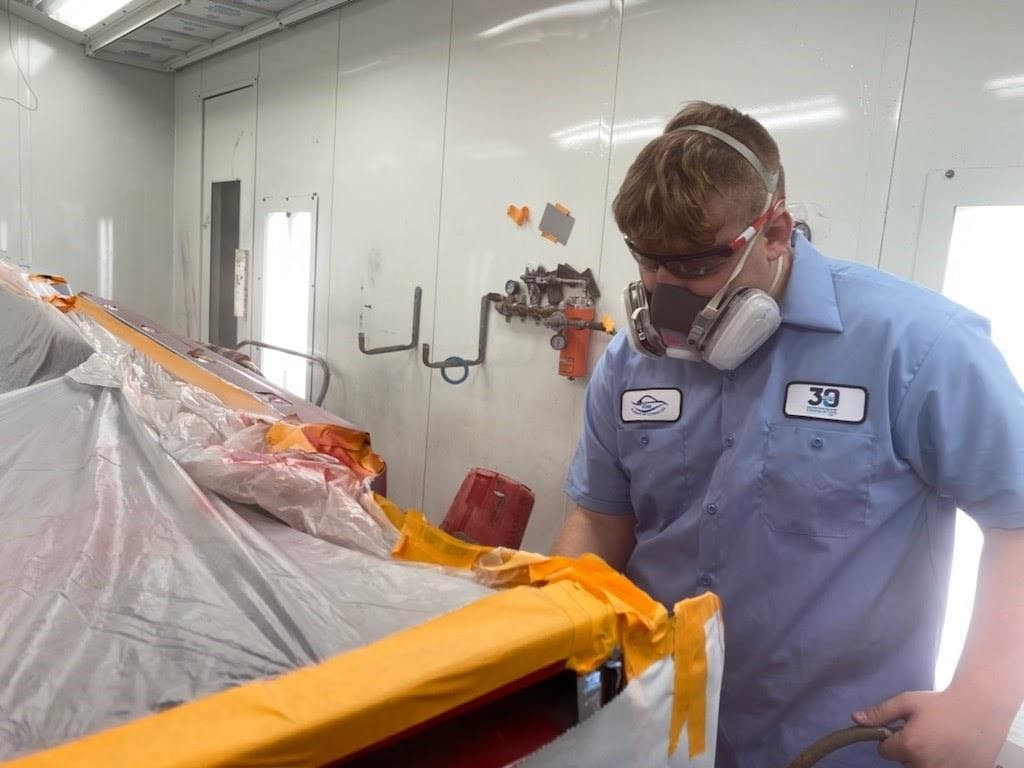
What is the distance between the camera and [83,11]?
3740mm

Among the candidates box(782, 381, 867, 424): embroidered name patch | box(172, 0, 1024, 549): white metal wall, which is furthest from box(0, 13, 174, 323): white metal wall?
box(782, 381, 867, 424): embroidered name patch

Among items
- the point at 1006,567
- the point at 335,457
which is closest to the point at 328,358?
the point at 335,457

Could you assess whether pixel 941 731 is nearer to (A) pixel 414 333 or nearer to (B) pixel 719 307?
(B) pixel 719 307

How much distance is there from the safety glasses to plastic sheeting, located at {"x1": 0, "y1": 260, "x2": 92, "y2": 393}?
144 centimetres

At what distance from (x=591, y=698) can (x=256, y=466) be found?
0.57 m

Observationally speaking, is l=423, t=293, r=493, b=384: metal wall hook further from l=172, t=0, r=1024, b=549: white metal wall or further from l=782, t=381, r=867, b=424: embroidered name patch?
l=782, t=381, r=867, b=424: embroidered name patch

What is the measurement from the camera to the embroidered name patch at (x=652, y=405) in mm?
1129

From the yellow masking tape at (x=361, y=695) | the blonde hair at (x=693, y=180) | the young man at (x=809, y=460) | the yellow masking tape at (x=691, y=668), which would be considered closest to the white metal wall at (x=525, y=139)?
the young man at (x=809, y=460)

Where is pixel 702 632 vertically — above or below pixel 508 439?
above

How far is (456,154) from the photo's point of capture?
9.13 ft

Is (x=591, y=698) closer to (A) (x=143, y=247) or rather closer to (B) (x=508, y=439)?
(B) (x=508, y=439)

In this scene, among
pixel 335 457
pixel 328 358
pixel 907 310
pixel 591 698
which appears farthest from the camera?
pixel 328 358

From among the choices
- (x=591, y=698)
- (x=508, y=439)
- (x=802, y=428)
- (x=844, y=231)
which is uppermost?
(x=844, y=231)

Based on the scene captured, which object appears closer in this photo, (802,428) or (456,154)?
(802,428)
